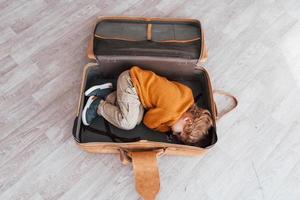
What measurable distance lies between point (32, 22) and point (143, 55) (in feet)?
2.18

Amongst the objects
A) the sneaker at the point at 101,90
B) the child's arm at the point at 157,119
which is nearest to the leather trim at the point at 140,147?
the child's arm at the point at 157,119

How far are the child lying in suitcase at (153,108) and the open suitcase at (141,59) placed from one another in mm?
47

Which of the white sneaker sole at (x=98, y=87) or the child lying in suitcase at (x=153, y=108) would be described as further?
the white sneaker sole at (x=98, y=87)

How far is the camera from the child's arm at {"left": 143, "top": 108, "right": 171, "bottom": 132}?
109cm

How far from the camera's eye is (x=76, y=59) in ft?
4.48

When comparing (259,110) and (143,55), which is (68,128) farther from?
(259,110)

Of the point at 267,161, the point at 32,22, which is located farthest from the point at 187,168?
the point at 32,22

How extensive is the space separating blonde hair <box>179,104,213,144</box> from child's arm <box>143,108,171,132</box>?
8 cm

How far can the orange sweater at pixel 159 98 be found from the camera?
1095 mm

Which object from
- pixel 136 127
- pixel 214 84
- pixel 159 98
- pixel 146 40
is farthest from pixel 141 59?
pixel 214 84

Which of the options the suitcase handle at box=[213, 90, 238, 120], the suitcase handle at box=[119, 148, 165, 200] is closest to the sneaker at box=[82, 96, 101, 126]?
the suitcase handle at box=[119, 148, 165, 200]

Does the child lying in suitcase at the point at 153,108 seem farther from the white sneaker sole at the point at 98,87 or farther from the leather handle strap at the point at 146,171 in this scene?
the leather handle strap at the point at 146,171

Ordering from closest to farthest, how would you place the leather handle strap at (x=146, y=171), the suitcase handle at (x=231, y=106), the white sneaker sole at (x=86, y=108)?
the leather handle strap at (x=146, y=171)
the white sneaker sole at (x=86, y=108)
the suitcase handle at (x=231, y=106)

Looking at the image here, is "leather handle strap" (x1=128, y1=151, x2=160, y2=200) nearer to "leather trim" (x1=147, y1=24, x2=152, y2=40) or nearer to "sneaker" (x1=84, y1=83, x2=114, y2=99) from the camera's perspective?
"sneaker" (x1=84, y1=83, x2=114, y2=99)
